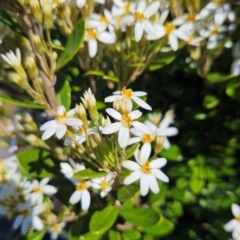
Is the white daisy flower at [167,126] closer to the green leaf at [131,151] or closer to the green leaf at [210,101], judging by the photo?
the green leaf at [210,101]

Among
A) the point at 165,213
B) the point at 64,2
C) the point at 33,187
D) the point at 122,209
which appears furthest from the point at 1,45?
the point at 165,213

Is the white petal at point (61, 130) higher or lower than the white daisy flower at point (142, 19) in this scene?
lower

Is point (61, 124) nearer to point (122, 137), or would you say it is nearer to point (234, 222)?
point (122, 137)

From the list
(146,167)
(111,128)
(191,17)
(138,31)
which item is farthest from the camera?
(191,17)

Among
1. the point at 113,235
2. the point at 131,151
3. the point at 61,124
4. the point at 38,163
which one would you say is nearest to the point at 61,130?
the point at 61,124

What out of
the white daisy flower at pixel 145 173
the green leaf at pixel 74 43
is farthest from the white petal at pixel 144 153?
the green leaf at pixel 74 43

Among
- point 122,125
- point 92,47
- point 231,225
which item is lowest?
point 231,225
